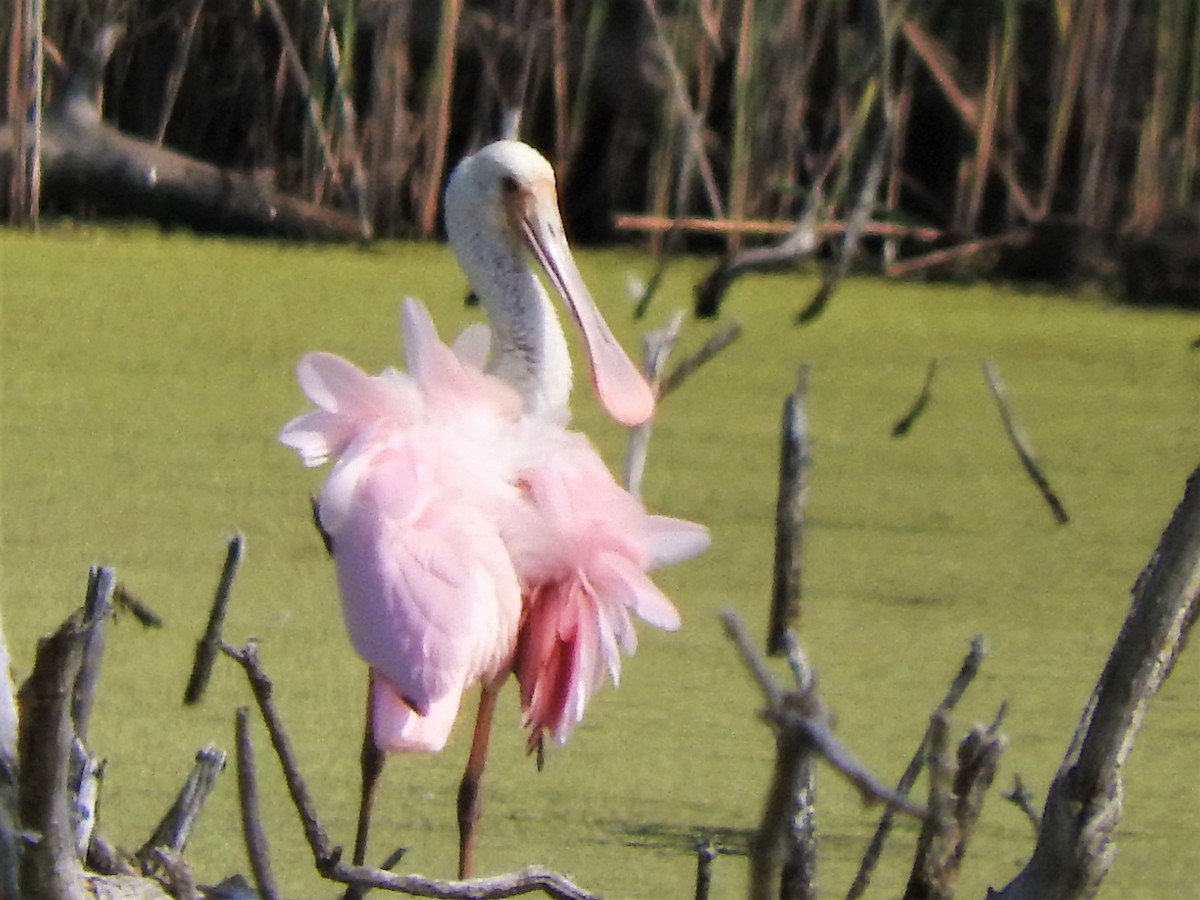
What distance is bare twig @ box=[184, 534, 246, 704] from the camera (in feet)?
6.52

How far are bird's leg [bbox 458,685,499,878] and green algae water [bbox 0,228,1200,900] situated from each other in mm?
40

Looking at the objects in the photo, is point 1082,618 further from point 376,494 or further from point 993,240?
point 993,240

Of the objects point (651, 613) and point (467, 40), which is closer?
point (651, 613)

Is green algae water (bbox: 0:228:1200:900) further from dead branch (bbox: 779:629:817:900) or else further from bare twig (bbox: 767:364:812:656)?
dead branch (bbox: 779:629:817:900)

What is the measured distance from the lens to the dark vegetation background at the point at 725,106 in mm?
4602

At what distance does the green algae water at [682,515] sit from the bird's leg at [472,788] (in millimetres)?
40

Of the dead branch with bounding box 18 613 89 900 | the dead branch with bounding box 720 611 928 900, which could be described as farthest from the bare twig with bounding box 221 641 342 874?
the dead branch with bounding box 720 611 928 900

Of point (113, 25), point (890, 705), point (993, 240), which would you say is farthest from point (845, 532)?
point (113, 25)

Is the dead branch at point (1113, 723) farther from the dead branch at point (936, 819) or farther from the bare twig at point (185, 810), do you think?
the bare twig at point (185, 810)

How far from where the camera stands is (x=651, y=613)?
1.93 m

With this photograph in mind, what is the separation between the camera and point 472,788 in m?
2.01

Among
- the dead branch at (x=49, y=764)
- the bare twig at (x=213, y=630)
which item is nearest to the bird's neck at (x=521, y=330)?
the bare twig at (x=213, y=630)

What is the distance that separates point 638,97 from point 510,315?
2.89 meters

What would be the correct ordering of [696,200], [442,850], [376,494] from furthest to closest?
[696,200] < [442,850] < [376,494]
